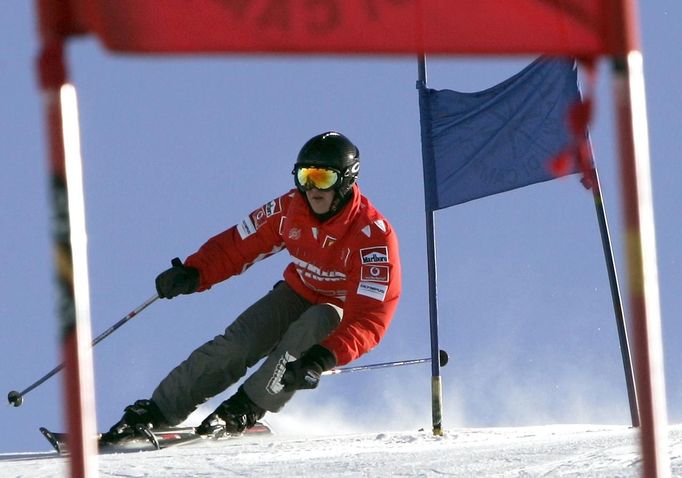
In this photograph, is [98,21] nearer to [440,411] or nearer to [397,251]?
[397,251]

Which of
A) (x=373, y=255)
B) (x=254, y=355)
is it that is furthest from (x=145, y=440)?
(x=373, y=255)

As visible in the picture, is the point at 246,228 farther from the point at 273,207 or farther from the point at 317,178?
the point at 317,178

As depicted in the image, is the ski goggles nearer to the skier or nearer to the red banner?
the skier

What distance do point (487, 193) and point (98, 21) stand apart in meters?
6.80

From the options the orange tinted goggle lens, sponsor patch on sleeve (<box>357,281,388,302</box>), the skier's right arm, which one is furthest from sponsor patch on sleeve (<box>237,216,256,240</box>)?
sponsor patch on sleeve (<box>357,281,388,302</box>)

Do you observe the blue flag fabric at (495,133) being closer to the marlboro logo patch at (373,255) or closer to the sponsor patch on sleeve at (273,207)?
the sponsor patch on sleeve at (273,207)

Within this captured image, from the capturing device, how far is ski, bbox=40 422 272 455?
7082mm

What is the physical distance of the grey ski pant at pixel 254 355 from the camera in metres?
7.21

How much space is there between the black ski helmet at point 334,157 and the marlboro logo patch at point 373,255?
0.34 m

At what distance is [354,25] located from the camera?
271 centimetres

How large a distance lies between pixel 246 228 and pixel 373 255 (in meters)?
1.03

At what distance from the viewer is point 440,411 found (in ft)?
26.1

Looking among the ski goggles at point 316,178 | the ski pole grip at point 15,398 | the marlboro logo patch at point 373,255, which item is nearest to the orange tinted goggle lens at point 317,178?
the ski goggles at point 316,178

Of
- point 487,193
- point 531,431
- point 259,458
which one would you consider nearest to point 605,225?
point 487,193
